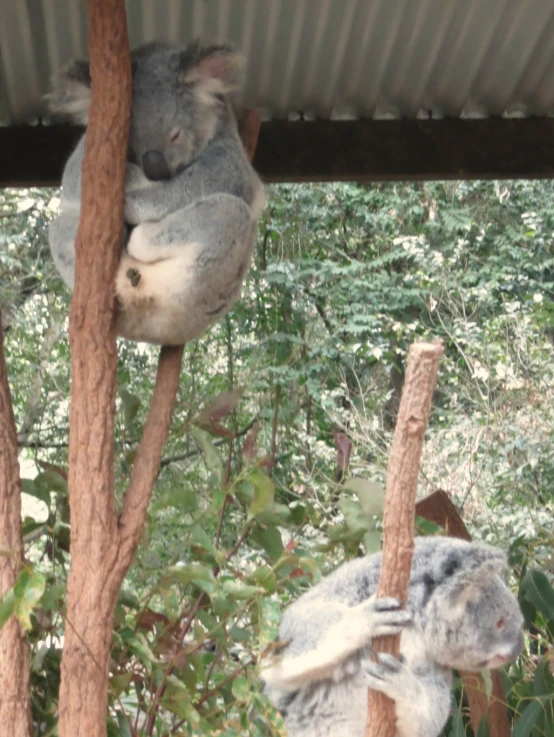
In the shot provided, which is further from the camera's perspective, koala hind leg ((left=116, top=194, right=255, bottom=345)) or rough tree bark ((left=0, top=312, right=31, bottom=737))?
koala hind leg ((left=116, top=194, right=255, bottom=345))

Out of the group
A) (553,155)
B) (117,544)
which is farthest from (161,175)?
(553,155)

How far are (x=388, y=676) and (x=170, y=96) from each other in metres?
1.41

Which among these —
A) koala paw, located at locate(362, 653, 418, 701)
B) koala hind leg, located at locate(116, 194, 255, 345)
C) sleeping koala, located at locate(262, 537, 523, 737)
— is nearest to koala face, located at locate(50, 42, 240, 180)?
koala hind leg, located at locate(116, 194, 255, 345)

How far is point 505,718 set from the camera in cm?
243

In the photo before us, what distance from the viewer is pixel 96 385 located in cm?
163

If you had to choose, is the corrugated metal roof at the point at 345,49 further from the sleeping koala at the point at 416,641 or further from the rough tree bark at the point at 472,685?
the sleeping koala at the point at 416,641

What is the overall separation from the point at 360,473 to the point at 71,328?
13.1ft

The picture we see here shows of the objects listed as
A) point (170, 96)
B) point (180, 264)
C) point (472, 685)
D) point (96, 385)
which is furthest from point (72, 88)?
point (472, 685)

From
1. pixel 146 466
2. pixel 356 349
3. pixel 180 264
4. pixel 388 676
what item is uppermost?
pixel 388 676

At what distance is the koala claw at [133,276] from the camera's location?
1.89 meters

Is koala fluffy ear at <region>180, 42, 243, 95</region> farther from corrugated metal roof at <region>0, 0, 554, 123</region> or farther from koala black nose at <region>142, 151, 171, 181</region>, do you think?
corrugated metal roof at <region>0, 0, 554, 123</region>

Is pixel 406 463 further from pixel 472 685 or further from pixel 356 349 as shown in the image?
pixel 356 349

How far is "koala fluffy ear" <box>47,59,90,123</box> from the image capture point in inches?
81.9

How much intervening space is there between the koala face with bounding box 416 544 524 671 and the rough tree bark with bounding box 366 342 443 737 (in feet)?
0.90
